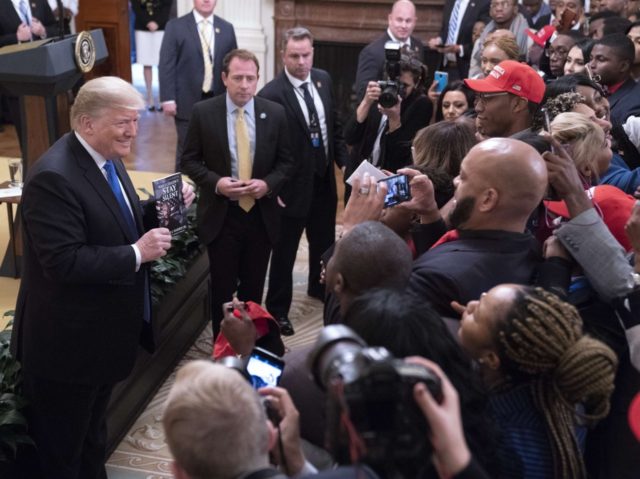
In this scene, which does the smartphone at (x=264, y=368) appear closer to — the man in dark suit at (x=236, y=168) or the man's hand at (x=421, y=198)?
the man's hand at (x=421, y=198)

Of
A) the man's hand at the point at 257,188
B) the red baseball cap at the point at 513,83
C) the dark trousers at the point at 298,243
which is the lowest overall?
the dark trousers at the point at 298,243

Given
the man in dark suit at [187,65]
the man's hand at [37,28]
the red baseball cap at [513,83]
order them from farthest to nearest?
1. the man's hand at [37,28]
2. the man in dark suit at [187,65]
3. the red baseball cap at [513,83]

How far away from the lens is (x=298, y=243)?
5078mm

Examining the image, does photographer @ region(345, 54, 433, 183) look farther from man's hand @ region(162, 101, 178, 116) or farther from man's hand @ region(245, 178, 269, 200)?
man's hand @ region(162, 101, 178, 116)

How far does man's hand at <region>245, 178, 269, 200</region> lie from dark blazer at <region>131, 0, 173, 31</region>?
6572mm

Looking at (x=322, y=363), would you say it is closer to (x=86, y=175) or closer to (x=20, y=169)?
(x=86, y=175)

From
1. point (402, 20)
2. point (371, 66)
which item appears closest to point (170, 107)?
point (371, 66)

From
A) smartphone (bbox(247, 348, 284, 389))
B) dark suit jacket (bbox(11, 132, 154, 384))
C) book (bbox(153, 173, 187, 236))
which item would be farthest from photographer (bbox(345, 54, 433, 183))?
smartphone (bbox(247, 348, 284, 389))

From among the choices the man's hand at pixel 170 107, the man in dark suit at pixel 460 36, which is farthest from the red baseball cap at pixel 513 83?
the man in dark suit at pixel 460 36

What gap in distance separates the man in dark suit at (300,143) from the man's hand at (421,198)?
2.01m

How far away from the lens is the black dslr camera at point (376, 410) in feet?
4.06

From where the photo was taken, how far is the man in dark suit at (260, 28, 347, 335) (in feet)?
15.8

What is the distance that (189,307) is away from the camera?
15.3 ft

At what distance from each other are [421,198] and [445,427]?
154 centimetres
